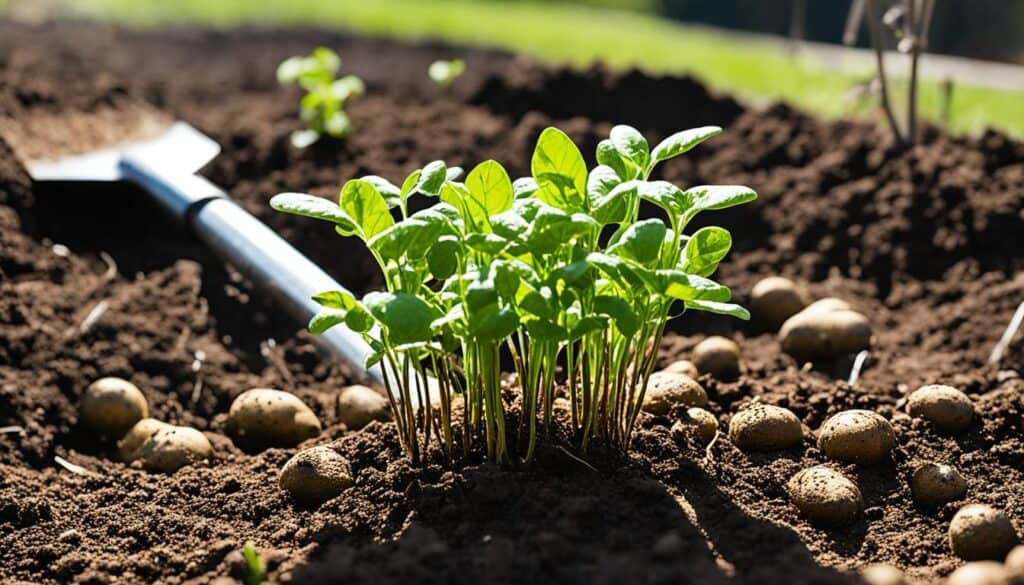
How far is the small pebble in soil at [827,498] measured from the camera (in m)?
2.86

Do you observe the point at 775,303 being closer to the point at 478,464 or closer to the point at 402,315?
the point at 478,464

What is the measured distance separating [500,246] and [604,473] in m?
0.67

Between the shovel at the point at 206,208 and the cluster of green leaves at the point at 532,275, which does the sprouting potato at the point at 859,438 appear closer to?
the cluster of green leaves at the point at 532,275

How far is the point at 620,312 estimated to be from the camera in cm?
258

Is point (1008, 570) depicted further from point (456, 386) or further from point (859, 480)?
point (456, 386)

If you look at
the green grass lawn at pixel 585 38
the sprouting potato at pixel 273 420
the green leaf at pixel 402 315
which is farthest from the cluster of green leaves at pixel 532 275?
the green grass lawn at pixel 585 38

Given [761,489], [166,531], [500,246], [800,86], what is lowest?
[166,531]

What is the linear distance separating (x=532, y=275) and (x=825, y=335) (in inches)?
65.9

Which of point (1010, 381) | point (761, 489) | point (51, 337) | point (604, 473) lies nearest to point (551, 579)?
Answer: point (604, 473)

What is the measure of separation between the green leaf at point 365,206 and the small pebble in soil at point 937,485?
1429mm

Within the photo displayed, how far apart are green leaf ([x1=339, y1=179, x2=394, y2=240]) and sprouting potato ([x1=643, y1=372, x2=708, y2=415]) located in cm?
88

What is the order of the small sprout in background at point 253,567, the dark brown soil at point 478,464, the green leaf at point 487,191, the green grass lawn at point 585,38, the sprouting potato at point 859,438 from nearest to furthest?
the small sprout in background at point 253,567, the dark brown soil at point 478,464, the green leaf at point 487,191, the sprouting potato at point 859,438, the green grass lawn at point 585,38

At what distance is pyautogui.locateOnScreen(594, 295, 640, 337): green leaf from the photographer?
8.45ft

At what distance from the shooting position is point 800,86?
7.28 metres
